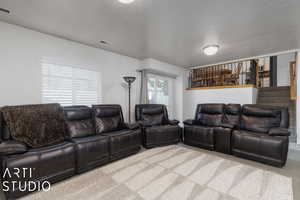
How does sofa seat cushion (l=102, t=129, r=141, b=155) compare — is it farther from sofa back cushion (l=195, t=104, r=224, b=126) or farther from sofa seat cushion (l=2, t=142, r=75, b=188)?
sofa back cushion (l=195, t=104, r=224, b=126)

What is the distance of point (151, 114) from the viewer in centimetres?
398

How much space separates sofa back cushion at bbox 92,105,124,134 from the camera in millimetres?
3055

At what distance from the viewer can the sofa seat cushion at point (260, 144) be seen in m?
2.49

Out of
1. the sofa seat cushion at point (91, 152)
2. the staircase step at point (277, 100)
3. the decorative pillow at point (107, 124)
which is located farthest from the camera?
the staircase step at point (277, 100)

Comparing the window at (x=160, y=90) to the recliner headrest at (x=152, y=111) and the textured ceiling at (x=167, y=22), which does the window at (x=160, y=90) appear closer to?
the recliner headrest at (x=152, y=111)

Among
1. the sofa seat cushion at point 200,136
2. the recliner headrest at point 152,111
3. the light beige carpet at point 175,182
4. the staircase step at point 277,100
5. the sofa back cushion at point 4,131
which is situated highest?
the staircase step at point 277,100

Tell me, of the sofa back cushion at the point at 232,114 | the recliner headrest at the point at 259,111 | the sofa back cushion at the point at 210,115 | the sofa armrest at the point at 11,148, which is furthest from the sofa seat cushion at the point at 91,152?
the recliner headrest at the point at 259,111

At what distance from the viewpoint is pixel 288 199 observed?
1683mm

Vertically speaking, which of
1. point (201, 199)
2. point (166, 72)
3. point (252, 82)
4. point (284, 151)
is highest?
point (166, 72)

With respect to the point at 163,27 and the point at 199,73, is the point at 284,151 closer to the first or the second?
the point at 163,27

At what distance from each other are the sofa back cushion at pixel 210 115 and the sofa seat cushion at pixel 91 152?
248 centimetres

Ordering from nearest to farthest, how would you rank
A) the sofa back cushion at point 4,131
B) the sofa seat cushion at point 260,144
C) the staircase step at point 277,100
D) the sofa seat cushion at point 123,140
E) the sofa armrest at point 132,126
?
the sofa back cushion at point 4,131 → the sofa seat cushion at point 260,144 → the sofa seat cushion at point 123,140 → the sofa armrest at point 132,126 → the staircase step at point 277,100

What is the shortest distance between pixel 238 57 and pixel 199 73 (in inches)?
68.2

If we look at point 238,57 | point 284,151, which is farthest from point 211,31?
point 284,151
